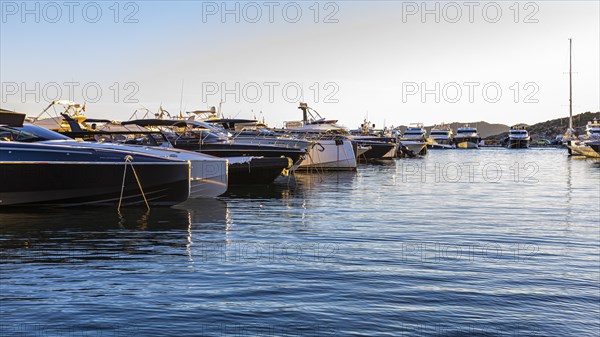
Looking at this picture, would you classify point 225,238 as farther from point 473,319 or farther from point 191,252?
point 473,319

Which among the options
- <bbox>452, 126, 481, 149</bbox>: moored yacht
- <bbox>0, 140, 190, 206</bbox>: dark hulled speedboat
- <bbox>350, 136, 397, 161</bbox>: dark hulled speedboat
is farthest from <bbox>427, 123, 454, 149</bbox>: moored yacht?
<bbox>0, 140, 190, 206</bbox>: dark hulled speedboat

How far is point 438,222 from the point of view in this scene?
59.8 feet

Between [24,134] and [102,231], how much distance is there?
15.1ft

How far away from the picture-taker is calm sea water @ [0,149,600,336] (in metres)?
8.38

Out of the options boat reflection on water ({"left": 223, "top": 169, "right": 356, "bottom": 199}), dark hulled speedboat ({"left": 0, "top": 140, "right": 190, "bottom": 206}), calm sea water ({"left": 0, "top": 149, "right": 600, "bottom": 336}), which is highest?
dark hulled speedboat ({"left": 0, "top": 140, "right": 190, "bottom": 206})

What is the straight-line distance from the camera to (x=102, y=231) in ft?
50.4

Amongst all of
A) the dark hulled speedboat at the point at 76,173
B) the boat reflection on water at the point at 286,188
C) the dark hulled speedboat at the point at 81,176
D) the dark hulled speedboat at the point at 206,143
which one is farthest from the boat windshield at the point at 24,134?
the dark hulled speedboat at the point at 206,143

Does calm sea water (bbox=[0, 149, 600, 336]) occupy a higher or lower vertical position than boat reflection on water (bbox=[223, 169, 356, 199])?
lower

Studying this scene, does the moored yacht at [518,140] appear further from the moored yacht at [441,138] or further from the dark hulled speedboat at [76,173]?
the dark hulled speedboat at [76,173]

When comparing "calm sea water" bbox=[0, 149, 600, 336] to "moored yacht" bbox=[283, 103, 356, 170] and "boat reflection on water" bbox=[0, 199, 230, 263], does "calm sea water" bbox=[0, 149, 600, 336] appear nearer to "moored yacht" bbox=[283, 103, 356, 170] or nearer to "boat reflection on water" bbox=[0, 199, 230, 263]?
"boat reflection on water" bbox=[0, 199, 230, 263]

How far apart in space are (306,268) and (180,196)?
8979mm

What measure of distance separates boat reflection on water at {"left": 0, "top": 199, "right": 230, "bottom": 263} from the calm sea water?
38 mm

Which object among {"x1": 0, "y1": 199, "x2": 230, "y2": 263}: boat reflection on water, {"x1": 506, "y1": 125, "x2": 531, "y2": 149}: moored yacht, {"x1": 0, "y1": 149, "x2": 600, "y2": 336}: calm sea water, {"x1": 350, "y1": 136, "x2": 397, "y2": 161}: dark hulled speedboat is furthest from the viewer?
{"x1": 506, "y1": 125, "x2": 531, "y2": 149}: moored yacht

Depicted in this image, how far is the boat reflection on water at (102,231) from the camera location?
12.7 meters
